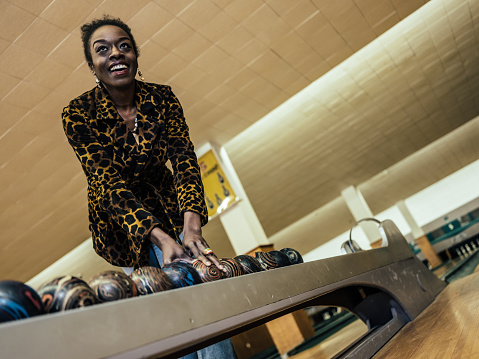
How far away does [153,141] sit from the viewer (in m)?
1.79

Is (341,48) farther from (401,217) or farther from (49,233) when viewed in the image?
(401,217)

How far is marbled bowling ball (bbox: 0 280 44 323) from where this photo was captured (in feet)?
2.53

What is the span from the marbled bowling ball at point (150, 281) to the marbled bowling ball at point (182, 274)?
0.05 m

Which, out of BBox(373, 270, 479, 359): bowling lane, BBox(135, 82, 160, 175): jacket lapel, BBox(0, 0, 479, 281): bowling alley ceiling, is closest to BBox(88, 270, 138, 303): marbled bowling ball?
BBox(135, 82, 160, 175): jacket lapel

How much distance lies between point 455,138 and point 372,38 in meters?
11.5

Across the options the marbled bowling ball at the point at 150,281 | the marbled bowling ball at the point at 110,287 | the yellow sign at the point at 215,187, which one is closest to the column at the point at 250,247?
the yellow sign at the point at 215,187

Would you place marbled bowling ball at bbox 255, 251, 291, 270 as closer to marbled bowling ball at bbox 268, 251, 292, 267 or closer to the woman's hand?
marbled bowling ball at bbox 268, 251, 292, 267

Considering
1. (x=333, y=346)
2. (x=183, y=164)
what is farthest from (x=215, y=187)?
(x=183, y=164)

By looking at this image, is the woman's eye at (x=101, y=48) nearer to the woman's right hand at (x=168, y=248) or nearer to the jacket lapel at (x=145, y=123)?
the jacket lapel at (x=145, y=123)

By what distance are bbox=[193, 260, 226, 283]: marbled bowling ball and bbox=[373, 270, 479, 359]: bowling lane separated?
2.30 feet

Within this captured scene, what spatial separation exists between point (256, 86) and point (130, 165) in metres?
6.18

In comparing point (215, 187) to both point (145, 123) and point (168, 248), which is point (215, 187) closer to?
point (145, 123)

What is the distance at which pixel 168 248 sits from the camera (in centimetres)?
143

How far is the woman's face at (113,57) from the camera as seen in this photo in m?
1.74
